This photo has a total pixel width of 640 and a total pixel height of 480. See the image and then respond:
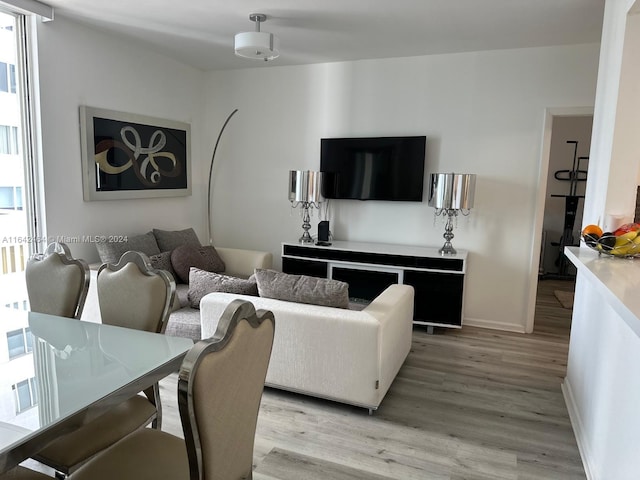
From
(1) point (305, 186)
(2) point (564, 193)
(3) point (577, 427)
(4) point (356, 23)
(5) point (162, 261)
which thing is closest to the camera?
(3) point (577, 427)

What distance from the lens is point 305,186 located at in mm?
4500

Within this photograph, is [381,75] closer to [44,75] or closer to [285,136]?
[285,136]

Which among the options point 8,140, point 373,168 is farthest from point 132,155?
point 373,168

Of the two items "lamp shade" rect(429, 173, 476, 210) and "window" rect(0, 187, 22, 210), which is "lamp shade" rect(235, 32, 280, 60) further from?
"window" rect(0, 187, 22, 210)

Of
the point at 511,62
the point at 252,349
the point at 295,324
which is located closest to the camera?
the point at 252,349

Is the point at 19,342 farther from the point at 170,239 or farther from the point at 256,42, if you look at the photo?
the point at 170,239

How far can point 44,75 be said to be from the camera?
3.45 meters

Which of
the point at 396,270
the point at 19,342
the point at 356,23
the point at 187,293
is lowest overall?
the point at 187,293

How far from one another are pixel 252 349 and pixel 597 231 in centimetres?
175

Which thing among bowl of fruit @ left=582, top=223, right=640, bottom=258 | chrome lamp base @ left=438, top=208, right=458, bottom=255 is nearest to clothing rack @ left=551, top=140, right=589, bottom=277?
chrome lamp base @ left=438, top=208, right=458, bottom=255

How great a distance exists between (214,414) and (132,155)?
12.1ft

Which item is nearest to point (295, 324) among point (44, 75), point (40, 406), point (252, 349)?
point (252, 349)

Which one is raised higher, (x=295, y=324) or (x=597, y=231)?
(x=597, y=231)

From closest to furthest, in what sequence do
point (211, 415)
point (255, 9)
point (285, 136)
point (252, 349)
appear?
point (211, 415) < point (252, 349) < point (255, 9) < point (285, 136)
